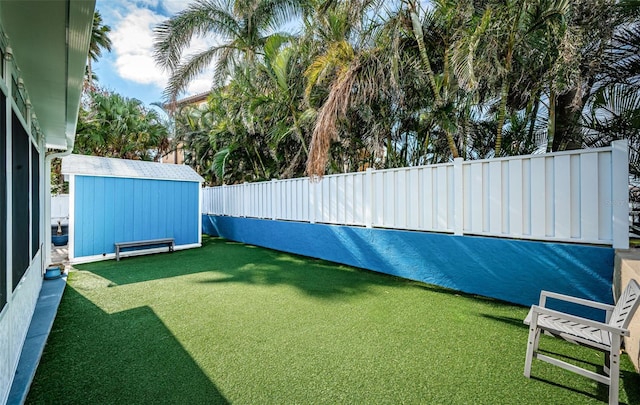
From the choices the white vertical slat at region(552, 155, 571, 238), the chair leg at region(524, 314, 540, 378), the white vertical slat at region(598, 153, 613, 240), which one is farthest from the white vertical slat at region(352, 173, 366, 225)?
the chair leg at region(524, 314, 540, 378)

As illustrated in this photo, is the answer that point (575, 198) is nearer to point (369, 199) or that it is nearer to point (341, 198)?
point (369, 199)

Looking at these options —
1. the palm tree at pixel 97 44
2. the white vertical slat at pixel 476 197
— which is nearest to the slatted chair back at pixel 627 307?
the white vertical slat at pixel 476 197

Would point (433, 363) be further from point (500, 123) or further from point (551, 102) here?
point (551, 102)

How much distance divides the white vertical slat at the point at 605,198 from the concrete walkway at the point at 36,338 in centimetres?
529

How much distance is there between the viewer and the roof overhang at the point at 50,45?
1.74 metres

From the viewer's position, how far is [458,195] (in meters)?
4.20

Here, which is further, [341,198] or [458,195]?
[341,198]

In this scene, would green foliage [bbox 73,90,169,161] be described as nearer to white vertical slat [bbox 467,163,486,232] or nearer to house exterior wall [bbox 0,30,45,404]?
house exterior wall [bbox 0,30,45,404]

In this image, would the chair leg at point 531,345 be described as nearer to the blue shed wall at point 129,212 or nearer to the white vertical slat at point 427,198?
the white vertical slat at point 427,198

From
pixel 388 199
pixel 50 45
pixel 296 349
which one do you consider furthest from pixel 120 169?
pixel 296 349

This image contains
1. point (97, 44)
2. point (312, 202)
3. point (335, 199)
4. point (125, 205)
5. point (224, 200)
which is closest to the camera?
point (335, 199)

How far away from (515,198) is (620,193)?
0.94 meters

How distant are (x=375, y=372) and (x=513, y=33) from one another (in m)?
4.42

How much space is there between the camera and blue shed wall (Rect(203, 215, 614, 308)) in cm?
320
